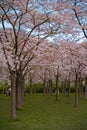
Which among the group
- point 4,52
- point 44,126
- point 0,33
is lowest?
point 44,126

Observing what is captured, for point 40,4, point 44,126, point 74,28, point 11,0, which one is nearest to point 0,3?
point 11,0

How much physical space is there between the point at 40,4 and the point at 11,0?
1433 mm

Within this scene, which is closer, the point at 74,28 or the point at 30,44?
the point at 74,28

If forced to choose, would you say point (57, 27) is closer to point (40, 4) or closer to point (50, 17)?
point (50, 17)

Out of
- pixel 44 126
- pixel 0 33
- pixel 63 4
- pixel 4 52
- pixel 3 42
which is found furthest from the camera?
pixel 0 33

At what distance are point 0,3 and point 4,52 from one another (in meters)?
2.39

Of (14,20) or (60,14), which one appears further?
(14,20)

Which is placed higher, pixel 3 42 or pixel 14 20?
pixel 14 20

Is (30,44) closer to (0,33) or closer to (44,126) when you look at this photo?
(0,33)

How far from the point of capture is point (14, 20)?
650 inches

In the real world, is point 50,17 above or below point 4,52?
above

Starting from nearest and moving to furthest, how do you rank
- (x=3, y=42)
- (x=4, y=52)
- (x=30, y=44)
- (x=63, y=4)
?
(x=63, y=4)
(x=4, y=52)
(x=3, y=42)
(x=30, y=44)

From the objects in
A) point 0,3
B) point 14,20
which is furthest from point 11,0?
point 14,20

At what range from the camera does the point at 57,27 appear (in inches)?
639
